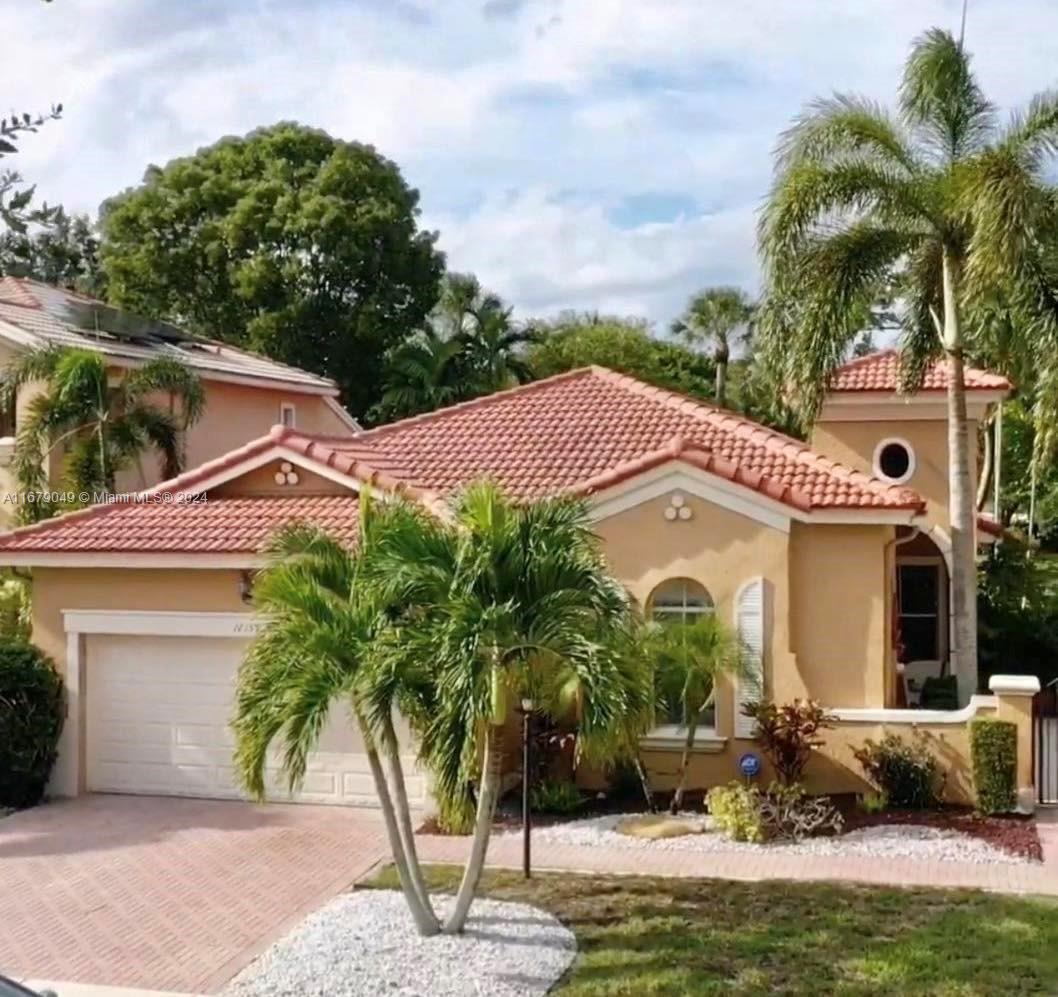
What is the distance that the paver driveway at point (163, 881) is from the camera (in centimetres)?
1105

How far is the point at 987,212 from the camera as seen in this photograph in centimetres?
1702

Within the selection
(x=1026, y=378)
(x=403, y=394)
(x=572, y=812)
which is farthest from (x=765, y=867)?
(x=403, y=394)

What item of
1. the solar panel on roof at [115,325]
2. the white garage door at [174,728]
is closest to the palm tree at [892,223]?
the white garage door at [174,728]

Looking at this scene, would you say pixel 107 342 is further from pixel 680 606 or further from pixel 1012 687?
pixel 1012 687

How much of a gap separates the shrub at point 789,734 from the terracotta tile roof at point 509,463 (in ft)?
7.95

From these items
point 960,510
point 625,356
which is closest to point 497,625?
point 960,510

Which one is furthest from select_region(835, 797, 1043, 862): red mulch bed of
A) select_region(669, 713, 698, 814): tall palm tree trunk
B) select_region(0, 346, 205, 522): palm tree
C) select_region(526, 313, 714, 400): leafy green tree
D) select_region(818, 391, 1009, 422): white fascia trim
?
select_region(526, 313, 714, 400): leafy green tree

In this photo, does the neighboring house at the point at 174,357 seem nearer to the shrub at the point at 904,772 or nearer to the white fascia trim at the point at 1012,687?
the shrub at the point at 904,772

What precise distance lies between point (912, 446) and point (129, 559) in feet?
44.8

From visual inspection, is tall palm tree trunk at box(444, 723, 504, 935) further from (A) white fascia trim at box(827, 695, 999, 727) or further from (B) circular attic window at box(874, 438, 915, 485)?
(B) circular attic window at box(874, 438, 915, 485)

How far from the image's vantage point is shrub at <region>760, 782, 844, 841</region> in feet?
48.5

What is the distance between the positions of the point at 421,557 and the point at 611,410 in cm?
1082

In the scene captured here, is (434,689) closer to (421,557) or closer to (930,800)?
(421,557)

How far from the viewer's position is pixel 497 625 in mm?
9914
